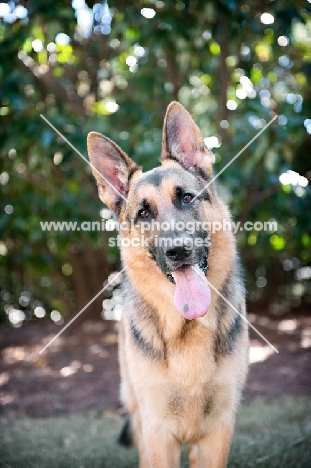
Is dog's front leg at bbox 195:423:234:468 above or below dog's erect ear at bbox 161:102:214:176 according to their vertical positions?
below

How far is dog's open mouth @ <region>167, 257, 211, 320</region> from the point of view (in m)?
3.19

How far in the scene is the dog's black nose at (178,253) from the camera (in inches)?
122

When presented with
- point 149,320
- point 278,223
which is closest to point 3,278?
point 278,223

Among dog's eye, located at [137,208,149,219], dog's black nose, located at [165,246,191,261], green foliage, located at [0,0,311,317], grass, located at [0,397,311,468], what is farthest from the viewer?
green foliage, located at [0,0,311,317]

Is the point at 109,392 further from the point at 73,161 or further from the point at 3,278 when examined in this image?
the point at 3,278

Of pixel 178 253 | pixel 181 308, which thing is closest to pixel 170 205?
pixel 178 253

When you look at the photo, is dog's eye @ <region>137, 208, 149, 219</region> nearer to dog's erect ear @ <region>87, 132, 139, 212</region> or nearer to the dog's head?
the dog's head

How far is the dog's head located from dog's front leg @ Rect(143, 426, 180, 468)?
0.79 metres

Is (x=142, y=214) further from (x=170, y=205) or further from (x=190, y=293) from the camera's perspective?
(x=190, y=293)

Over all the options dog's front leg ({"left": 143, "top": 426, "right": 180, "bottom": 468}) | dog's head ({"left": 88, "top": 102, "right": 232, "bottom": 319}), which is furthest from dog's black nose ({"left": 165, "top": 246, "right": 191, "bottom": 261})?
dog's front leg ({"left": 143, "top": 426, "right": 180, "bottom": 468})

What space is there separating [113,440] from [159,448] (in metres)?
1.86

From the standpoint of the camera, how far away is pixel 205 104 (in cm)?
912

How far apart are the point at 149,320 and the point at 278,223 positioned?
4322mm

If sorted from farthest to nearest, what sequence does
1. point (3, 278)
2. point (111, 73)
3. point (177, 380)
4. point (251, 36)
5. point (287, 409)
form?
1. point (3, 278)
2. point (111, 73)
3. point (251, 36)
4. point (287, 409)
5. point (177, 380)
